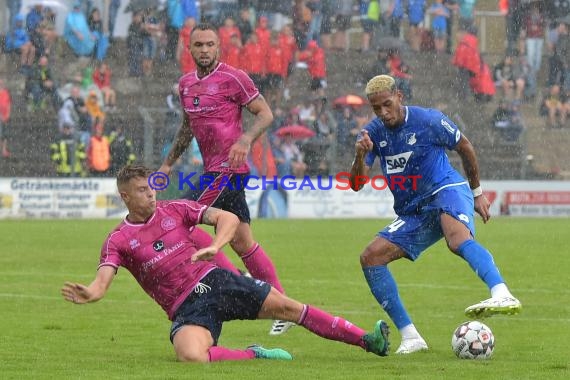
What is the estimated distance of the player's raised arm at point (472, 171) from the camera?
9.05m

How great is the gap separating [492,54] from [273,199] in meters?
9.63

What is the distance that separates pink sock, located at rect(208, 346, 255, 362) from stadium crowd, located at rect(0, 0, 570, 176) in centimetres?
1804

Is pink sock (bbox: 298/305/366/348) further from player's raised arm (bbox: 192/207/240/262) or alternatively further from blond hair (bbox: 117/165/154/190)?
blond hair (bbox: 117/165/154/190)

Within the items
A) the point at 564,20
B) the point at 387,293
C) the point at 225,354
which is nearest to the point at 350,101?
the point at 564,20

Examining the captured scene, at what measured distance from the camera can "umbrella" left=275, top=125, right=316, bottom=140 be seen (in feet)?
89.6

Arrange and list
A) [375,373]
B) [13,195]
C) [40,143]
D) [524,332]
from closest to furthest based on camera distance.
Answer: [375,373] → [524,332] → [13,195] → [40,143]

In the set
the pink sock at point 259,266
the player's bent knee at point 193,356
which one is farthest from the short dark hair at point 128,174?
the pink sock at point 259,266

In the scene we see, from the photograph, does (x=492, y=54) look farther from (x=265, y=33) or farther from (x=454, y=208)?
(x=454, y=208)

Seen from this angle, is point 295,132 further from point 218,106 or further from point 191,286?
point 191,286

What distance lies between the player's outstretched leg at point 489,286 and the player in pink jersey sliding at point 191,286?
2.04 feet

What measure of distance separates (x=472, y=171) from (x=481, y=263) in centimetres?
98

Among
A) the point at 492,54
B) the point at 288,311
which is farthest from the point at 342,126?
the point at 288,311

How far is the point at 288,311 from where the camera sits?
7.90 m

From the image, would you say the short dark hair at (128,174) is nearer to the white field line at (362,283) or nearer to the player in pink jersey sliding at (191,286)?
the player in pink jersey sliding at (191,286)
